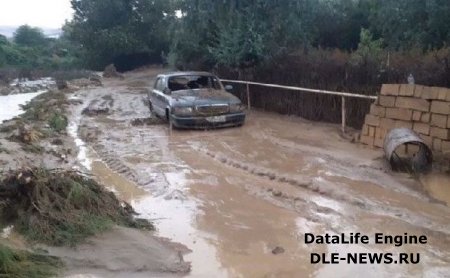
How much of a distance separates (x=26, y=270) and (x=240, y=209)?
3.04m

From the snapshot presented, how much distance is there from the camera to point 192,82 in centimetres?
1421

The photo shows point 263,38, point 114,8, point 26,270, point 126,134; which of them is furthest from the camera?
point 114,8

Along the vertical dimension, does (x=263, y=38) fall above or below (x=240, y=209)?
above

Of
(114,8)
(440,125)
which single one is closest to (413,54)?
(440,125)

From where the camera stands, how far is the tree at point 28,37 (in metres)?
64.3

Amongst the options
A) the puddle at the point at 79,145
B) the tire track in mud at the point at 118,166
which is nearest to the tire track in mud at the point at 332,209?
the tire track in mud at the point at 118,166

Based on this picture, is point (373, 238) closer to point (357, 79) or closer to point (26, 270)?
point (26, 270)

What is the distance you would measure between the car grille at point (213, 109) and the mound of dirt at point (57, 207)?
632 centimetres

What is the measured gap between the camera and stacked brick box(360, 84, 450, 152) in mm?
8328

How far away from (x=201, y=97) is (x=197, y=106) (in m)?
0.48

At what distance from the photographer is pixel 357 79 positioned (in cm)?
1209

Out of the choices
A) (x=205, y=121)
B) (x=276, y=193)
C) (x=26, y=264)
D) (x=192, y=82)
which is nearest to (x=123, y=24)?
(x=192, y=82)

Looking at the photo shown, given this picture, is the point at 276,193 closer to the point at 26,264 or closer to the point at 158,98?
the point at 26,264

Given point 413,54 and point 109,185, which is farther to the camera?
point 413,54
